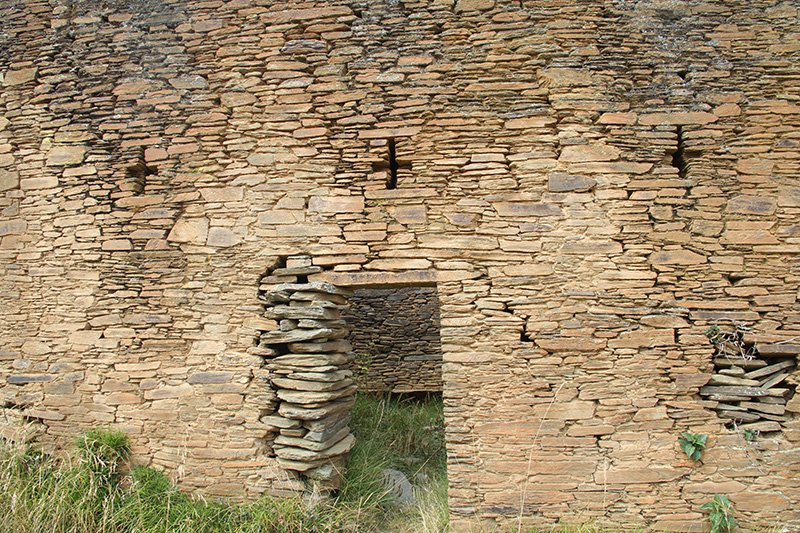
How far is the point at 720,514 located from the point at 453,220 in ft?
8.79

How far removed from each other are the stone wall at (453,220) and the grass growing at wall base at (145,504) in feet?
0.59

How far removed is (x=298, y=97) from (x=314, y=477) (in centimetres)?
296

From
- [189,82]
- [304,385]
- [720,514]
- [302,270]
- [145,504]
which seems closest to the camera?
[720,514]

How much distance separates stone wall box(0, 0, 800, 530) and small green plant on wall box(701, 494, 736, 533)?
0.30 ft

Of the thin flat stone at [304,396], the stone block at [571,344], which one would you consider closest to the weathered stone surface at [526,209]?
the stone block at [571,344]

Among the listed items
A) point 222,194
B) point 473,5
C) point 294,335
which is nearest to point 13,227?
point 222,194

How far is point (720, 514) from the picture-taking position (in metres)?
2.78

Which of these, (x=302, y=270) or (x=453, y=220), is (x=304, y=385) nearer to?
(x=302, y=270)

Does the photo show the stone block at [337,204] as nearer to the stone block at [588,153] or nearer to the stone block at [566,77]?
the stone block at [588,153]

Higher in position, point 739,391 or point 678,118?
point 678,118

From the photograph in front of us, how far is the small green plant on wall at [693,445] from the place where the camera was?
9.37ft

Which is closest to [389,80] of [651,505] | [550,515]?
[550,515]

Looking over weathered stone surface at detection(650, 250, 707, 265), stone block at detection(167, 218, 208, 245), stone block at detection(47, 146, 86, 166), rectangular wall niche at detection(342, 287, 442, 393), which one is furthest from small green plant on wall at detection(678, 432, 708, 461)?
stone block at detection(47, 146, 86, 166)

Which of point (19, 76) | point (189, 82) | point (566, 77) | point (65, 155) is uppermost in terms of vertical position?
point (19, 76)
